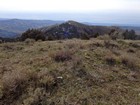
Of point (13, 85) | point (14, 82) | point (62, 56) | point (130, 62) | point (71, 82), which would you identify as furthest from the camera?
point (130, 62)

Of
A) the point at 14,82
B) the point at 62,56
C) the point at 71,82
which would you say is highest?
the point at 62,56

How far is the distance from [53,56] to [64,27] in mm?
102037

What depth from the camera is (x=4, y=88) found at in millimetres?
7348

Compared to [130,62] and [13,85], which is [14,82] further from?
[130,62]

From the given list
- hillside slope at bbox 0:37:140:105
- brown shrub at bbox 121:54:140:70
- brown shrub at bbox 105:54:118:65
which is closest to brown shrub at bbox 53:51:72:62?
hillside slope at bbox 0:37:140:105

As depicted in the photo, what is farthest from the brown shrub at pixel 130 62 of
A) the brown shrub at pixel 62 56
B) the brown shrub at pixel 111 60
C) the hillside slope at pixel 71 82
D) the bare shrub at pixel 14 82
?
the bare shrub at pixel 14 82

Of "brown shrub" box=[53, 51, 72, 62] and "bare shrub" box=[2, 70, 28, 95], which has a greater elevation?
"brown shrub" box=[53, 51, 72, 62]

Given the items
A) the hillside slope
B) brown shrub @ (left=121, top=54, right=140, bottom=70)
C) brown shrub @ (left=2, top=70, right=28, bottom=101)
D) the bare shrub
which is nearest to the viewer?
the hillside slope

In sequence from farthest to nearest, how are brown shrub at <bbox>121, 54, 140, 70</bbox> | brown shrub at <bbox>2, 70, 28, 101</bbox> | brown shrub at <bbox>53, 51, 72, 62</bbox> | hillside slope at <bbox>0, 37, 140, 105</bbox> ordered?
brown shrub at <bbox>121, 54, 140, 70</bbox> < brown shrub at <bbox>53, 51, 72, 62</bbox> < brown shrub at <bbox>2, 70, 28, 101</bbox> < hillside slope at <bbox>0, 37, 140, 105</bbox>

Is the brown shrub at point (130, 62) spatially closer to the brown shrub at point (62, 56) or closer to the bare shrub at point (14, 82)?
the brown shrub at point (62, 56)

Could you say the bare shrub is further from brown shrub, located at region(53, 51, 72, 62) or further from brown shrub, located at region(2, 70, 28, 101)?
brown shrub, located at region(53, 51, 72, 62)

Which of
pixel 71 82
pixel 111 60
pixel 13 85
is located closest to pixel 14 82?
pixel 13 85

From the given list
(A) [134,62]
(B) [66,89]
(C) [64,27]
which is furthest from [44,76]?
(C) [64,27]

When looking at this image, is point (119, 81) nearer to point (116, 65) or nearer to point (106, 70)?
point (106, 70)
